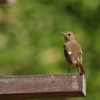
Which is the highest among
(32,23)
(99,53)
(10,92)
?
(32,23)

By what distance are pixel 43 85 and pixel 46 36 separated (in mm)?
3709

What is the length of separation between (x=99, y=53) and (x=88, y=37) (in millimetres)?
329

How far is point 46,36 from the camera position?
6676mm

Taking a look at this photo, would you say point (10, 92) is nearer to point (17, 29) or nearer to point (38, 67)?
point (38, 67)

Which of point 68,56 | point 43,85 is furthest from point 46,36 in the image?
point 43,85

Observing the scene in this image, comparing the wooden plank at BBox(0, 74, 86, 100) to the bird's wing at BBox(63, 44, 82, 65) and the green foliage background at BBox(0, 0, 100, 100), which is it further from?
the green foliage background at BBox(0, 0, 100, 100)

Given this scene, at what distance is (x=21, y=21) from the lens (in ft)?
23.5

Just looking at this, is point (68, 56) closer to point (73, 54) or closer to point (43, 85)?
point (73, 54)

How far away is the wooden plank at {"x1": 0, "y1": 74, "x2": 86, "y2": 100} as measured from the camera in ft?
9.73

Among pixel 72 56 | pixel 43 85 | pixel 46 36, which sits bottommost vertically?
pixel 43 85

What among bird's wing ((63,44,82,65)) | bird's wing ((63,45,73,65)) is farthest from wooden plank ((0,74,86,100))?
bird's wing ((63,45,73,65))

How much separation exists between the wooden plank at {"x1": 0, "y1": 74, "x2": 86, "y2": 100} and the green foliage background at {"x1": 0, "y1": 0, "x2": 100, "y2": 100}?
3.35m

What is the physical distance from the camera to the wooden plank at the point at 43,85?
2965 mm

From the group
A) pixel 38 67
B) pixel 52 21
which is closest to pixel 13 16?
pixel 52 21
